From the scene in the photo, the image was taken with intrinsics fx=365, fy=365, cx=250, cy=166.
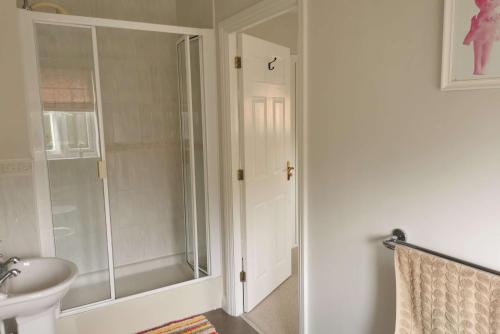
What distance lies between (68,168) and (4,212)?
0.65m

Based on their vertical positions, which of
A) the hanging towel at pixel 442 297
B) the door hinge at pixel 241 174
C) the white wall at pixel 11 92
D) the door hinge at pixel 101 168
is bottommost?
the hanging towel at pixel 442 297

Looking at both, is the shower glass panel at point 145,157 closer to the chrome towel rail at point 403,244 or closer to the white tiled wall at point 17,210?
the white tiled wall at point 17,210

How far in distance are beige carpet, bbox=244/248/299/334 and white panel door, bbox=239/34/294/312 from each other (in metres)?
0.06

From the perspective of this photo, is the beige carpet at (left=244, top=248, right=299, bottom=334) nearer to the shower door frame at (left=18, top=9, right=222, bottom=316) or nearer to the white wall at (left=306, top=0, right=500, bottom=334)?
the shower door frame at (left=18, top=9, right=222, bottom=316)

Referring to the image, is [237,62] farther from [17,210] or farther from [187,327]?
[187,327]

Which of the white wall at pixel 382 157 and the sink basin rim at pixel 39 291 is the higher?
the white wall at pixel 382 157

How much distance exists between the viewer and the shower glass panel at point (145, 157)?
10.2ft

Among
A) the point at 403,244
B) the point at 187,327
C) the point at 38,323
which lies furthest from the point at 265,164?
the point at 38,323

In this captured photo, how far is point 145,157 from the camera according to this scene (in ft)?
11.0

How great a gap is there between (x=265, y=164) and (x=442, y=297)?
182 centimetres

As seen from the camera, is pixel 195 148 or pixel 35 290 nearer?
pixel 35 290

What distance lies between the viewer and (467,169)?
1.32 meters

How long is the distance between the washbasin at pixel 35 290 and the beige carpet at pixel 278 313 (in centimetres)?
140

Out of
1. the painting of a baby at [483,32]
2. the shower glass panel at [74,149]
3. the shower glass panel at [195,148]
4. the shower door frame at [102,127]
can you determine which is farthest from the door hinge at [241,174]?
the painting of a baby at [483,32]
